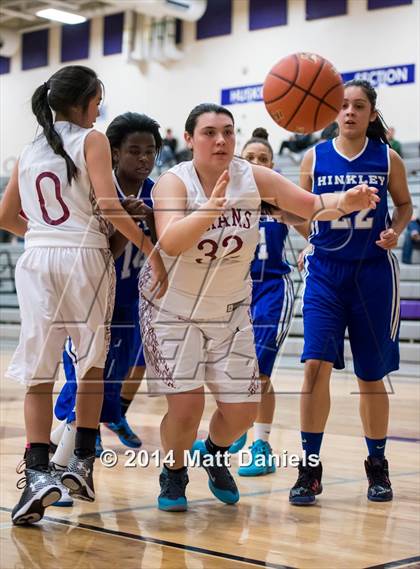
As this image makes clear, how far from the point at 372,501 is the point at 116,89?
1716 cm

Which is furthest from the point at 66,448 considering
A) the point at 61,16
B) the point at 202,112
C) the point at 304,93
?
the point at 61,16

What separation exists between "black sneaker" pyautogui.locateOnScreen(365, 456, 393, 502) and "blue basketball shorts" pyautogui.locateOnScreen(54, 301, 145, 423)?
121 centimetres

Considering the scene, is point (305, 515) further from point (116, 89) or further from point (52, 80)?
point (116, 89)

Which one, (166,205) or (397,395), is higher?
(166,205)

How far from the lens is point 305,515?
3.77 metres

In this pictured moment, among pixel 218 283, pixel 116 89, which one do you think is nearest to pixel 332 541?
pixel 218 283

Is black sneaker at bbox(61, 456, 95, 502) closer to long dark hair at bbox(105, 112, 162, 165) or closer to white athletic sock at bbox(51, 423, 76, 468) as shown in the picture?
white athletic sock at bbox(51, 423, 76, 468)

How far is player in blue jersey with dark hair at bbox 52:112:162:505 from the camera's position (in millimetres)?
4062

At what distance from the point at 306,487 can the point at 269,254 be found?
4.79 ft

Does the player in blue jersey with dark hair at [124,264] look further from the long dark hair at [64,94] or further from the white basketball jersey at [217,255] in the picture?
the long dark hair at [64,94]

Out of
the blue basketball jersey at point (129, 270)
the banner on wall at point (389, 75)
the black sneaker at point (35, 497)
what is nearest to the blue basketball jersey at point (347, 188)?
the blue basketball jersey at point (129, 270)

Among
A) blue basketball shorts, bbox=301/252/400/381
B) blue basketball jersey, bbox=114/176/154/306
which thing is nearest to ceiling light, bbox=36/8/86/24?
blue basketball jersey, bbox=114/176/154/306

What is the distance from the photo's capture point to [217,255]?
3.65 metres

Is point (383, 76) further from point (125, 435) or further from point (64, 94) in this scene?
point (64, 94)
